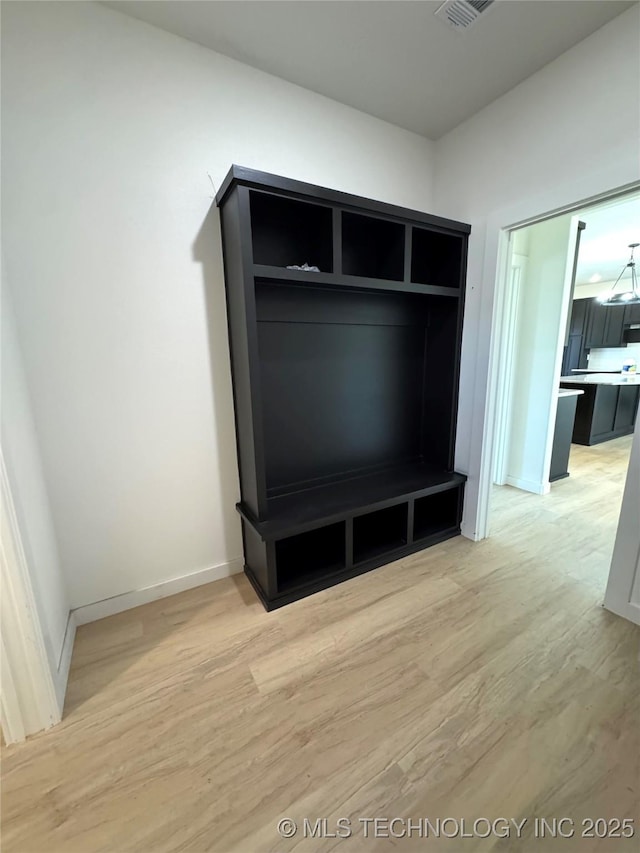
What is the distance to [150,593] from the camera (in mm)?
1824

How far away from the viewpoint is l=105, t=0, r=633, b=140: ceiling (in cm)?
141

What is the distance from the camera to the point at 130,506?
1.72 m

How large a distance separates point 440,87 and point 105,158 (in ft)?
6.07

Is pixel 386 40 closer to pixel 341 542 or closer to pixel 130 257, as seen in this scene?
pixel 130 257

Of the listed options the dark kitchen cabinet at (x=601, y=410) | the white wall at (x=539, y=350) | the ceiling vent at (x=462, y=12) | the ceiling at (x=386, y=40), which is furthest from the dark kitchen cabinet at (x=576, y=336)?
the ceiling vent at (x=462, y=12)

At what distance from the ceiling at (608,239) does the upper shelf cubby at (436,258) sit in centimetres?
148


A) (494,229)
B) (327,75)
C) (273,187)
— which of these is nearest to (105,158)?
(273,187)

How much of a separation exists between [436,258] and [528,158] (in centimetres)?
68

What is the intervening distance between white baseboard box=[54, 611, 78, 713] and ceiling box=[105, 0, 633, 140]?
9.24 feet

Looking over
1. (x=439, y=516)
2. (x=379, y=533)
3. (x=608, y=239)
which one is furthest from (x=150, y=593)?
(x=608, y=239)

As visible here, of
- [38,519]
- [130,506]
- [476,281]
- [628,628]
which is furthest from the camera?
[476,281]

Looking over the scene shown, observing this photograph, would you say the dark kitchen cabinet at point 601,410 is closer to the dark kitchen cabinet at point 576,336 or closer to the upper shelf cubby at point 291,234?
the dark kitchen cabinet at point 576,336

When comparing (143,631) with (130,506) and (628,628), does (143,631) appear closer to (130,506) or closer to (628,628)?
(130,506)

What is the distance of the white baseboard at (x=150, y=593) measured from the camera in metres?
1.69
